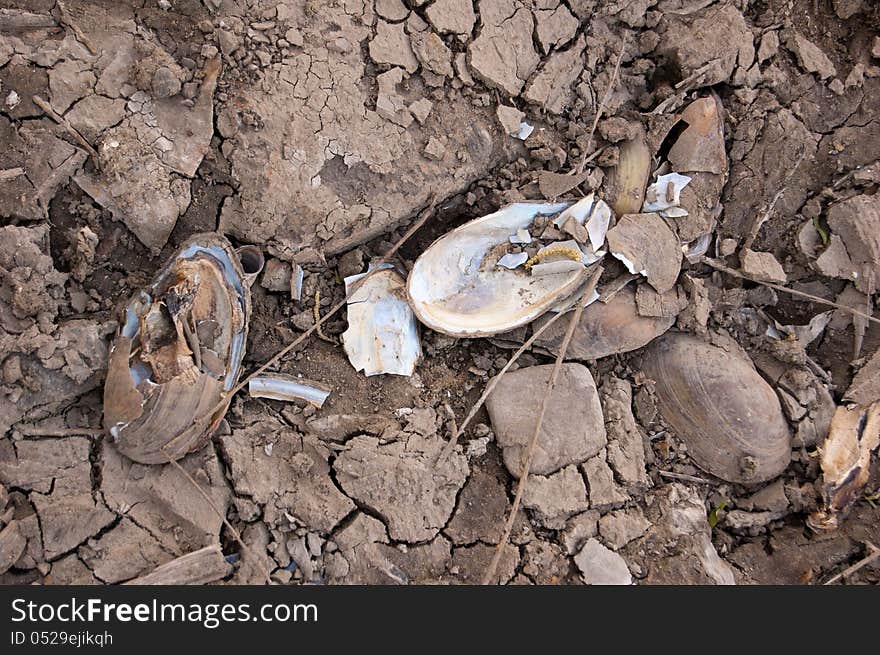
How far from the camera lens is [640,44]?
2.88m

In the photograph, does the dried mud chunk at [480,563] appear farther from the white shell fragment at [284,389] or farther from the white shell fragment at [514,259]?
the white shell fragment at [514,259]

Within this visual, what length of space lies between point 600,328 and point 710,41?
128 centimetres

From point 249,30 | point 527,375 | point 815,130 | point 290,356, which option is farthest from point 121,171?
point 815,130

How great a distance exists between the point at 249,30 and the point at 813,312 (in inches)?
102

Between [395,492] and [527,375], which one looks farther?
[527,375]

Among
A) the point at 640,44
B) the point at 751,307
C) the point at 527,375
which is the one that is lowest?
the point at 527,375

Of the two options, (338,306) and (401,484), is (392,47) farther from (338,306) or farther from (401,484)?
(401,484)

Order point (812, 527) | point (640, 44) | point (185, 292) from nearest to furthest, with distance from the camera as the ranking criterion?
point (185, 292)
point (812, 527)
point (640, 44)

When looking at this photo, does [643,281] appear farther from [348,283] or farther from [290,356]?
[290,356]

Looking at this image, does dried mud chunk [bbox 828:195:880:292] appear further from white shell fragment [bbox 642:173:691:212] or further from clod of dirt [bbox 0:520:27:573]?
clod of dirt [bbox 0:520:27:573]

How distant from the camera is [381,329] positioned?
2729mm

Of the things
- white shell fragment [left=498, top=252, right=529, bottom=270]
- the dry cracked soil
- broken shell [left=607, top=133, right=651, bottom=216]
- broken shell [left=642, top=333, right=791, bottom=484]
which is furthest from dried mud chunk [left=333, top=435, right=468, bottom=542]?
broken shell [left=607, top=133, right=651, bottom=216]

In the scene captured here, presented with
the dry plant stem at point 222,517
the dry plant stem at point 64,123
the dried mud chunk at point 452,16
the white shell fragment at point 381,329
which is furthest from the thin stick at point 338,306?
the dry plant stem at point 64,123

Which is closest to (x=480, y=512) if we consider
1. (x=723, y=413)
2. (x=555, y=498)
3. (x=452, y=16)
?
(x=555, y=498)
